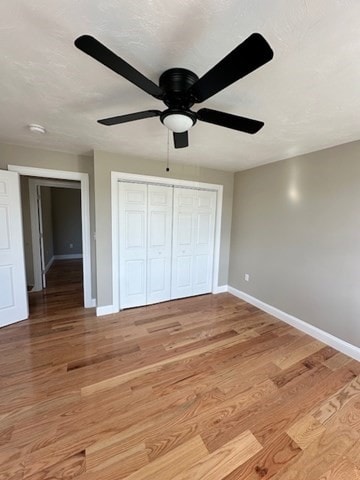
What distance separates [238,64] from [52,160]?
2.91 meters

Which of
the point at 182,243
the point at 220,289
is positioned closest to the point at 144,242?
the point at 182,243

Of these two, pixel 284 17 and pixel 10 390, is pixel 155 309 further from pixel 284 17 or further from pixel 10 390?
pixel 284 17

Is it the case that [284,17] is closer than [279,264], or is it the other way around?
[284,17]

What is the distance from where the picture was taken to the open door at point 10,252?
260 cm

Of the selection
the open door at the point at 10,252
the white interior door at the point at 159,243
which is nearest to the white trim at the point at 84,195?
the open door at the point at 10,252

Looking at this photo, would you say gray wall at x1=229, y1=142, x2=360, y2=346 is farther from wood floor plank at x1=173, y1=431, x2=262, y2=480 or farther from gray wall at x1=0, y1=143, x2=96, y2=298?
gray wall at x1=0, y1=143, x2=96, y2=298

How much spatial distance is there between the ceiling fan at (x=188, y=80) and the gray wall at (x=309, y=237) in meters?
1.68

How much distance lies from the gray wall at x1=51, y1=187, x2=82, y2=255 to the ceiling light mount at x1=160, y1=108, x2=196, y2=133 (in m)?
6.14

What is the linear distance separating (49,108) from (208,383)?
8.90ft

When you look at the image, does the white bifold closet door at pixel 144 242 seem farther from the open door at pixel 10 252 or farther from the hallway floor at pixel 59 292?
the open door at pixel 10 252

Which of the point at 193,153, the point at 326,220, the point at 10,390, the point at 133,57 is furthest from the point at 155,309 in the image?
the point at 133,57

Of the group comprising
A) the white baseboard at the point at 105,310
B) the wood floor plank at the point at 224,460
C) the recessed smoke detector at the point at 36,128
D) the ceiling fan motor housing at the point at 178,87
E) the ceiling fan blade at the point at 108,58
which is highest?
the recessed smoke detector at the point at 36,128

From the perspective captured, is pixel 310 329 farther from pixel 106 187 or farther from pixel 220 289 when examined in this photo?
pixel 106 187

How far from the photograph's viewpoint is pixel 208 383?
6.20 feet
